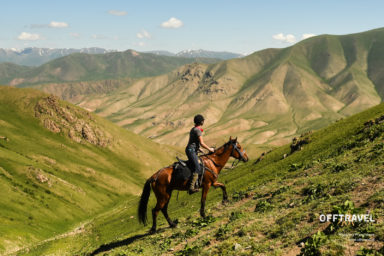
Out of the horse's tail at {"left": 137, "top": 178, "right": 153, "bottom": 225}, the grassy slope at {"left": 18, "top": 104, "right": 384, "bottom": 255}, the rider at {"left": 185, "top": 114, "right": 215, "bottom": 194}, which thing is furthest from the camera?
the horse's tail at {"left": 137, "top": 178, "right": 153, "bottom": 225}

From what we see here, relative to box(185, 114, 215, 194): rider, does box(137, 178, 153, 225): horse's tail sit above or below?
below

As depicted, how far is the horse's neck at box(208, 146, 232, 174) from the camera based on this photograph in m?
20.9

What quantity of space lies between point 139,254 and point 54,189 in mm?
94440

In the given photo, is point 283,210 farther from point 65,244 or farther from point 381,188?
point 65,244

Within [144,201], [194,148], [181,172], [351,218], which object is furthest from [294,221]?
[144,201]

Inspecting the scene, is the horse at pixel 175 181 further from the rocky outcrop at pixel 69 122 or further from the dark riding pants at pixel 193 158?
the rocky outcrop at pixel 69 122

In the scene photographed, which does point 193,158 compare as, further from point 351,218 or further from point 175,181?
point 351,218

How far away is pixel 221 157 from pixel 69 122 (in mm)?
161550

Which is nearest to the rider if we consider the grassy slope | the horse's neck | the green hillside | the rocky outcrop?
the horse's neck

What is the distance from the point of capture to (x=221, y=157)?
2106cm

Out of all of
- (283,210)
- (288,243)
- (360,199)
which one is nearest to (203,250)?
(288,243)

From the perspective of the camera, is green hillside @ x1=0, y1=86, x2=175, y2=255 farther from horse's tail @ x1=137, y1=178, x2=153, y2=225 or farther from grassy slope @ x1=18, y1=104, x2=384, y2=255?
grassy slope @ x1=18, y1=104, x2=384, y2=255

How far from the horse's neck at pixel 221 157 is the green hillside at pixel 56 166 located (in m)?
44.8

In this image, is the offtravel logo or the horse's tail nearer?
the offtravel logo
